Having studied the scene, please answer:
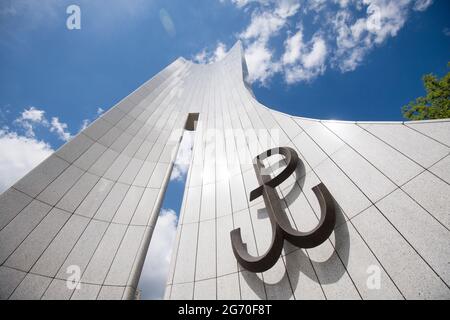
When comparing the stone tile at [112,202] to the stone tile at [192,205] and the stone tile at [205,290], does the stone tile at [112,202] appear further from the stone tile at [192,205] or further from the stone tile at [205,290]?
the stone tile at [205,290]

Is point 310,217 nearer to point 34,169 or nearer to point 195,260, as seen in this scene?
point 195,260

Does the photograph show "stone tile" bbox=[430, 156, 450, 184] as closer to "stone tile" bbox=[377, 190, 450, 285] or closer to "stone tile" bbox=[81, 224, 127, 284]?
"stone tile" bbox=[377, 190, 450, 285]

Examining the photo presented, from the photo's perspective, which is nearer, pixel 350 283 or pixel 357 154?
pixel 350 283

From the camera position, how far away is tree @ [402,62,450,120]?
11.6 meters

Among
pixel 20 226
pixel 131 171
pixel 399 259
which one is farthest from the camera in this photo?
pixel 131 171

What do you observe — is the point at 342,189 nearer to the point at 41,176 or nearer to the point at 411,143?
the point at 411,143

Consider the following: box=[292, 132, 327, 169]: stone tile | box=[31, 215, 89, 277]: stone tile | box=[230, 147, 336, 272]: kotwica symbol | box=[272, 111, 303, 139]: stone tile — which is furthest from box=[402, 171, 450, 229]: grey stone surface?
box=[31, 215, 89, 277]: stone tile

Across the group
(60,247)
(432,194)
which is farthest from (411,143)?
(60,247)

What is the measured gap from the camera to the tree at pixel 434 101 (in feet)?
38.1

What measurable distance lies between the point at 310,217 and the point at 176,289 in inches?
145

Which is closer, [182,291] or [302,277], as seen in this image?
[302,277]

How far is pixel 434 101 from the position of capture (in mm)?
12219
